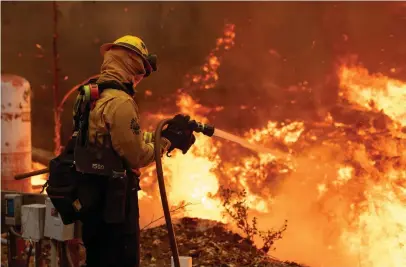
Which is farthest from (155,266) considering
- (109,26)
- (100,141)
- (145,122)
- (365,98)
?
(109,26)

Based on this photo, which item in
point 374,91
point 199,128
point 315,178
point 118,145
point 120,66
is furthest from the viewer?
point 315,178

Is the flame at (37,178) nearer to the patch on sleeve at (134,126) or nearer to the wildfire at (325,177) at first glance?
the wildfire at (325,177)

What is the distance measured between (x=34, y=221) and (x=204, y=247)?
6.60ft

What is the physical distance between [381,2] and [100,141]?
4.49 metres

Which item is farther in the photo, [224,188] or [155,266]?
[224,188]

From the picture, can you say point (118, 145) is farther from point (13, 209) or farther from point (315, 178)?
point (315, 178)

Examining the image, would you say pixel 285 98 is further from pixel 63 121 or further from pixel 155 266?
pixel 63 121

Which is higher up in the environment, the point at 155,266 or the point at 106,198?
the point at 106,198

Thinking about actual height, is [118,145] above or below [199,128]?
below

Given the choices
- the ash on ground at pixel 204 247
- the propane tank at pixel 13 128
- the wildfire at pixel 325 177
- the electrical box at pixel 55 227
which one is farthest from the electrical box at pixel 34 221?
the wildfire at pixel 325 177

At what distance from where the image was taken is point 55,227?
13.0 ft

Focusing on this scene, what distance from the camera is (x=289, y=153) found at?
623 cm

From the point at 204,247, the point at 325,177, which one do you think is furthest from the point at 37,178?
the point at 325,177

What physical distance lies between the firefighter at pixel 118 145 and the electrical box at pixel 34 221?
2.81 ft
